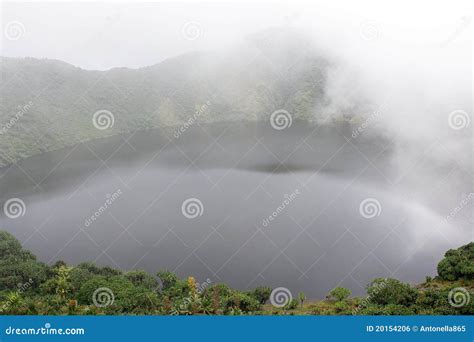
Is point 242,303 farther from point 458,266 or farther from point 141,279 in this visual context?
point 458,266

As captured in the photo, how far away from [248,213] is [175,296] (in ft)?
73.3

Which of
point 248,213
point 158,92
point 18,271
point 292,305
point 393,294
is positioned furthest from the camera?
point 158,92

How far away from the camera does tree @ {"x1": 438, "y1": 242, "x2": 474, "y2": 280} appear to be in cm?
2797

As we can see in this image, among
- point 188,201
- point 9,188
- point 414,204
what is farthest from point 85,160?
point 414,204

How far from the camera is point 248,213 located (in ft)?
155

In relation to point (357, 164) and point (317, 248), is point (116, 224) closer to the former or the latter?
point (317, 248)

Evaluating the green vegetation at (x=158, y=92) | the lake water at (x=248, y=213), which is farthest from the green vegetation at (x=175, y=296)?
the green vegetation at (x=158, y=92)

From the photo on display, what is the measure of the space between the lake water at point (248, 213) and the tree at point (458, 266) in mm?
4839

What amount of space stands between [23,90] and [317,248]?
8318 centimetres

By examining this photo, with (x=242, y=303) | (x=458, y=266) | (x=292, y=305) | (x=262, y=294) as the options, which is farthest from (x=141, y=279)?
(x=458, y=266)

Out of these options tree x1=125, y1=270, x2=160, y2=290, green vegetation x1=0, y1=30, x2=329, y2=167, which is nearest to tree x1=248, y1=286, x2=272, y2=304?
tree x1=125, y1=270, x2=160, y2=290

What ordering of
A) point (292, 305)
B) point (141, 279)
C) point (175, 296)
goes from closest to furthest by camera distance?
point (292, 305) → point (175, 296) → point (141, 279)

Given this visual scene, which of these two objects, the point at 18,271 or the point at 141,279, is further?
the point at 141,279

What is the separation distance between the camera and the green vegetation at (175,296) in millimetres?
20781
